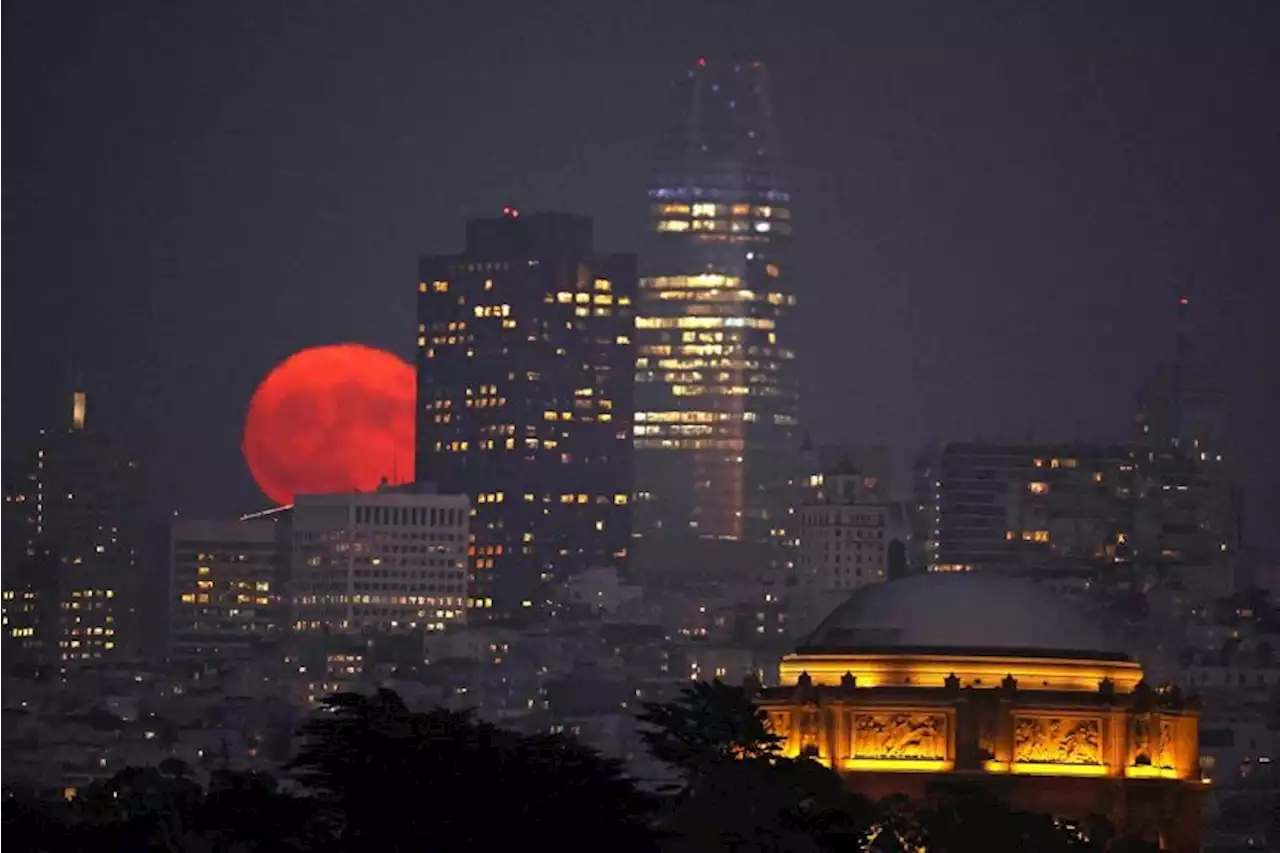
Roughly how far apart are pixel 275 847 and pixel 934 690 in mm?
69848

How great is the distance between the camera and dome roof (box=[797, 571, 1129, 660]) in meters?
173

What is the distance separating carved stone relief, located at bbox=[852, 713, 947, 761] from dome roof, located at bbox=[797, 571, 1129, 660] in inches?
90.5

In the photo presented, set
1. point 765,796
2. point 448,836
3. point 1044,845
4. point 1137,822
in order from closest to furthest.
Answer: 1. point 448,836
2. point 765,796
3. point 1044,845
4. point 1137,822

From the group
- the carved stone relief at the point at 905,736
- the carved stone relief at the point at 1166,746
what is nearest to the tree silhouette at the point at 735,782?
the carved stone relief at the point at 905,736

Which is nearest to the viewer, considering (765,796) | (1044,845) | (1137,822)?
(765,796)

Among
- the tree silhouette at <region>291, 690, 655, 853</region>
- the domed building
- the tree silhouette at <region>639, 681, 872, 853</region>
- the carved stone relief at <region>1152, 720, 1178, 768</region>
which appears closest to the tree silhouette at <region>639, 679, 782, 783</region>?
the tree silhouette at <region>639, 681, 872, 853</region>

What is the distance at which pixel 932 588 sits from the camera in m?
175

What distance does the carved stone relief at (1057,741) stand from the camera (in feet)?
557

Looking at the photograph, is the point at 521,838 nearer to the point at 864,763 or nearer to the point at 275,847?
the point at 275,847

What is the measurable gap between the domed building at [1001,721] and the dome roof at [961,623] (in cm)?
6

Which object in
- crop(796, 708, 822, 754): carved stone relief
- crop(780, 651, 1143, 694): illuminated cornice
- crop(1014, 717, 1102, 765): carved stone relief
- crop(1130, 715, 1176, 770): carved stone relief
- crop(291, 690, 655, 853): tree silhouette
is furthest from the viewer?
crop(780, 651, 1143, 694): illuminated cornice

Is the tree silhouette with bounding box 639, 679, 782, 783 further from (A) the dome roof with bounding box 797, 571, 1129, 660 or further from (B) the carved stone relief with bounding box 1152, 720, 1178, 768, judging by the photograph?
(A) the dome roof with bounding box 797, 571, 1129, 660

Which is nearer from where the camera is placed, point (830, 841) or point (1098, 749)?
point (830, 841)

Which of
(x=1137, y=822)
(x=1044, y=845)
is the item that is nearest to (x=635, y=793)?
(x=1044, y=845)
